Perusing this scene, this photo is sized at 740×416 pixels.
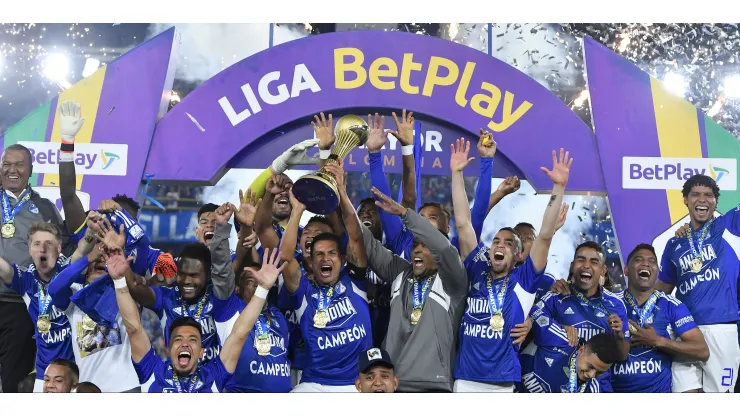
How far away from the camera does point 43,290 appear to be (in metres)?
6.32

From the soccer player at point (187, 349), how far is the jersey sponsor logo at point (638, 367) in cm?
209

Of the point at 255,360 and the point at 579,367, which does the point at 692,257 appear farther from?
the point at 255,360

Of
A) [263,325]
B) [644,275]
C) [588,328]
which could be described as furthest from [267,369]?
[644,275]

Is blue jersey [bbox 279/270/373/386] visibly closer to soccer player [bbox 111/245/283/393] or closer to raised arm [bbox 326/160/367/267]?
raised arm [bbox 326/160/367/267]

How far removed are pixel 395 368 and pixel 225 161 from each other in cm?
211

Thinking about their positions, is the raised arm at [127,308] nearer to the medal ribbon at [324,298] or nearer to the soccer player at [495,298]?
the medal ribbon at [324,298]

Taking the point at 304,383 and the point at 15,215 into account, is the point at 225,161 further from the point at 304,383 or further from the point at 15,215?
the point at 304,383

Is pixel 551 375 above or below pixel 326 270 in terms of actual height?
below

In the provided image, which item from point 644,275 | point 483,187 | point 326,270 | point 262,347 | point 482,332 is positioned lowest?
point 262,347

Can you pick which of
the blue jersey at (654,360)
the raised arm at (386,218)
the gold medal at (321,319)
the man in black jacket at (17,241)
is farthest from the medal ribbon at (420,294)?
the man in black jacket at (17,241)

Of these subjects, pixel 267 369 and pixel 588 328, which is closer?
pixel 267 369

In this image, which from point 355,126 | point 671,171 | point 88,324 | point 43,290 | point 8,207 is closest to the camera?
point 88,324

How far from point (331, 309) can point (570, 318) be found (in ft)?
4.54

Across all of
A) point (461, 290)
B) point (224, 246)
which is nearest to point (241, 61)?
point (224, 246)
